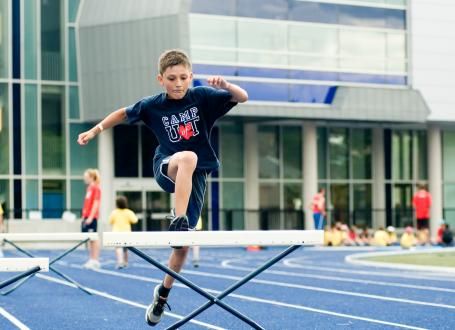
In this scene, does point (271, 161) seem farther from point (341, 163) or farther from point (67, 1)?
point (67, 1)

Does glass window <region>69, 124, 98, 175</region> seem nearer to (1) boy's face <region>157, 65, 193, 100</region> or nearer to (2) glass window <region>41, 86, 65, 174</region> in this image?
(2) glass window <region>41, 86, 65, 174</region>

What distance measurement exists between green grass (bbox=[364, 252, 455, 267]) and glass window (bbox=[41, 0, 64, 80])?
16.9 metres

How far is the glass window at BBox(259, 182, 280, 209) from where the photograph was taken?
133 ft

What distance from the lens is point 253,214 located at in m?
39.5

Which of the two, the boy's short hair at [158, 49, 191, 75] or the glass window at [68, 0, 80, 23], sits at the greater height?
the glass window at [68, 0, 80, 23]

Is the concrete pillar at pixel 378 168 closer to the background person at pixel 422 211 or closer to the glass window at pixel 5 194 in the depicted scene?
the background person at pixel 422 211

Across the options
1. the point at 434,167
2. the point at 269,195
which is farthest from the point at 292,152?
the point at 434,167

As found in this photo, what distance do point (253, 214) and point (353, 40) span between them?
775 centimetres

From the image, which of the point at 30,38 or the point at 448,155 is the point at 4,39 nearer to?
the point at 30,38

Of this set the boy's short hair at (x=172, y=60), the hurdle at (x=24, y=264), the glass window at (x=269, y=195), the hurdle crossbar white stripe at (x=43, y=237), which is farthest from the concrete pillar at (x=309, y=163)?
the hurdle at (x=24, y=264)

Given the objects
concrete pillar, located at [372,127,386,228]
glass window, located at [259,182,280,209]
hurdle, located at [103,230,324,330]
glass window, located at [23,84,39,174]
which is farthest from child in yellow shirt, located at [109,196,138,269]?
concrete pillar, located at [372,127,386,228]

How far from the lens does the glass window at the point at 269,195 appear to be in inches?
1599

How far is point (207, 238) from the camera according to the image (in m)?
7.06

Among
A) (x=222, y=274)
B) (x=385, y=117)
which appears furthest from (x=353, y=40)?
(x=222, y=274)
